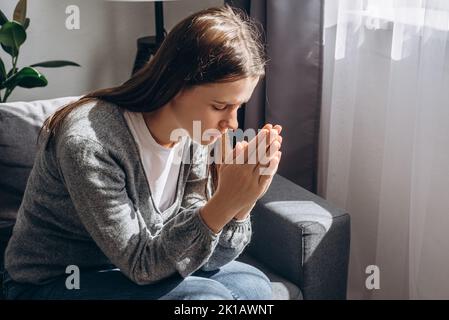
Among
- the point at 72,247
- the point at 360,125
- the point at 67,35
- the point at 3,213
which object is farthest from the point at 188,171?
the point at 67,35

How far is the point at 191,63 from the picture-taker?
3.48ft

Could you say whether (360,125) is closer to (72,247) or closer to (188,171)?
(188,171)

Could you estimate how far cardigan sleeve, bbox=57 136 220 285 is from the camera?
103 cm

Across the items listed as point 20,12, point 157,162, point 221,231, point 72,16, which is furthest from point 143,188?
point 72,16

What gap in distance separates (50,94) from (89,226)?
111cm

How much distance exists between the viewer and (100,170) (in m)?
1.04

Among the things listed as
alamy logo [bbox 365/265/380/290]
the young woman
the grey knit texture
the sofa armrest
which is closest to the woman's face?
the young woman

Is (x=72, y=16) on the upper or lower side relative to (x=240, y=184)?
upper

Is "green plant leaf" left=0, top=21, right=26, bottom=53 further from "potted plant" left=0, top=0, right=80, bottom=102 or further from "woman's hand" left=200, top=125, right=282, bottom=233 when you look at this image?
"woman's hand" left=200, top=125, right=282, bottom=233

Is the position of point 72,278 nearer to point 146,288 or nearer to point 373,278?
point 146,288

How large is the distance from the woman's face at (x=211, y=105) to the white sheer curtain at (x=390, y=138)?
1.72 feet

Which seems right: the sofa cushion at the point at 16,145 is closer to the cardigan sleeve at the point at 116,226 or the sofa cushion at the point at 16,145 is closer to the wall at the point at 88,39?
the cardigan sleeve at the point at 116,226

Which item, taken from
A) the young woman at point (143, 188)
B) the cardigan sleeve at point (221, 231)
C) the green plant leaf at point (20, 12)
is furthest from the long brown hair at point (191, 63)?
the green plant leaf at point (20, 12)

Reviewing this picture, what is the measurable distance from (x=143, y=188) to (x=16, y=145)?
0.41 meters
